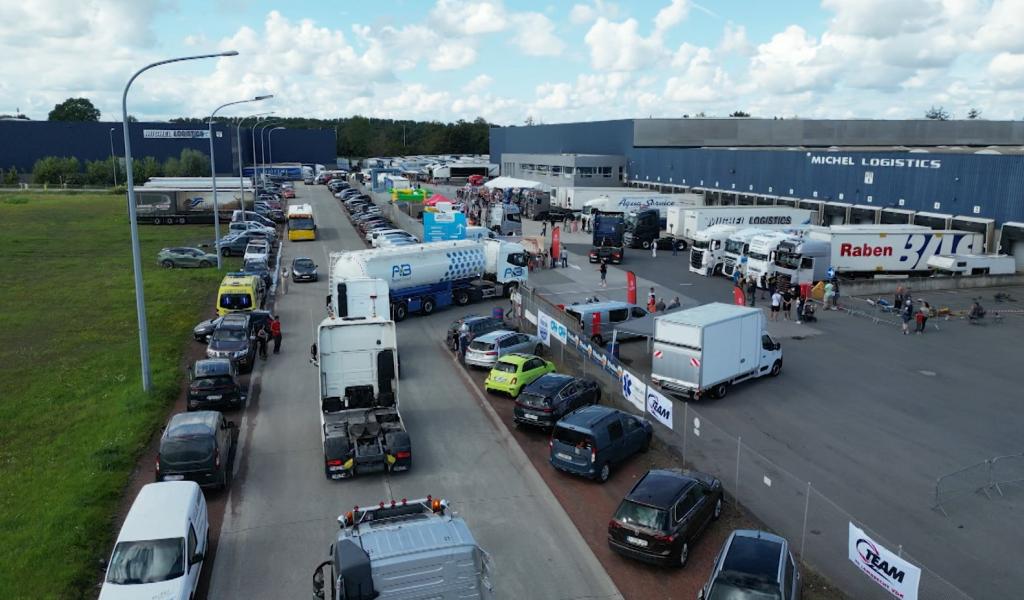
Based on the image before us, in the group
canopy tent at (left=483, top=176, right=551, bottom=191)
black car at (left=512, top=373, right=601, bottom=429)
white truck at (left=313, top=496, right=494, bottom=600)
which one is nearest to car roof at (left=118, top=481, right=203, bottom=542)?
white truck at (left=313, top=496, right=494, bottom=600)

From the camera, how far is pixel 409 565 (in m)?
9.94

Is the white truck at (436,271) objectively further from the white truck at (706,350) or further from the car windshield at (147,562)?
the car windshield at (147,562)

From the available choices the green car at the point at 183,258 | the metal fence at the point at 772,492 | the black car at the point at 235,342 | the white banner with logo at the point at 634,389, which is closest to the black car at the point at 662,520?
the metal fence at the point at 772,492

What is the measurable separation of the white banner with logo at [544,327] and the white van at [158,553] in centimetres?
1520

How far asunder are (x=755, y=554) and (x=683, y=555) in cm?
174

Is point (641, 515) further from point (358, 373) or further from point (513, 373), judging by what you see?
point (513, 373)

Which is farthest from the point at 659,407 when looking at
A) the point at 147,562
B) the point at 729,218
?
the point at 729,218

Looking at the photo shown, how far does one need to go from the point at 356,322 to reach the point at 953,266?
3557 centimetres

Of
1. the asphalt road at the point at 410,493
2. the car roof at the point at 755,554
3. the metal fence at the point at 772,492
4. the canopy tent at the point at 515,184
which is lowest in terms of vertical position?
the asphalt road at the point at 410,493

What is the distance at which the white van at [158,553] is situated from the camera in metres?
10.7

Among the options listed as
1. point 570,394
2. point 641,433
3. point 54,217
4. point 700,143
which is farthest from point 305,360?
point 700,143

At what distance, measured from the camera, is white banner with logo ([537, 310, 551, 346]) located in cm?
2591

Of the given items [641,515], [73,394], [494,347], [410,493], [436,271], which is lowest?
[410,493]

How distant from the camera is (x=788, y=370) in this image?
25078 mm
